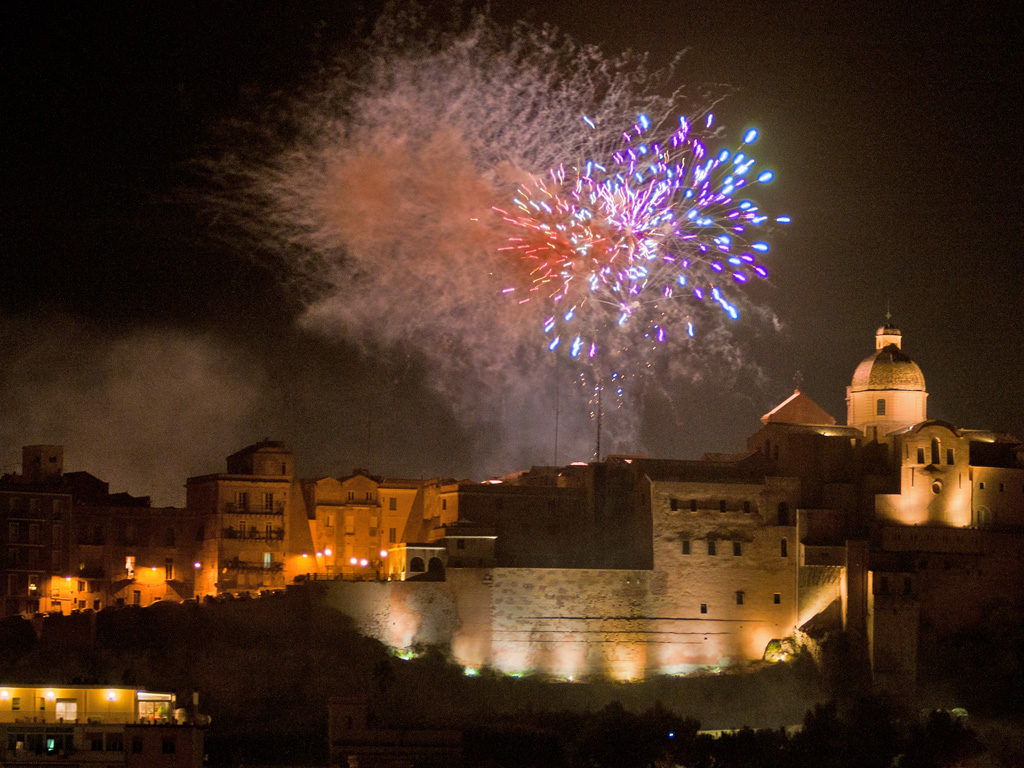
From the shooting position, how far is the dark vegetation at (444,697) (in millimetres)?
65125

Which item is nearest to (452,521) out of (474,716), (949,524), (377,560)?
(377,560)

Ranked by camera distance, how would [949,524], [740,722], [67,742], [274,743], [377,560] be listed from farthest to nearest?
[377,560] → [949,524] → [740,722] → [274,743] → [67,742]

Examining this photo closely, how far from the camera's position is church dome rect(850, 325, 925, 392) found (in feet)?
262

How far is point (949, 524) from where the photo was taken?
76000 millimetres

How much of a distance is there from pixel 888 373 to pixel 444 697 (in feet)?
72.5

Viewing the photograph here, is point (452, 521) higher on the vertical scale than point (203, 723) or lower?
higher

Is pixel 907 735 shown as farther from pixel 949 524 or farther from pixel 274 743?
pixel 274 743

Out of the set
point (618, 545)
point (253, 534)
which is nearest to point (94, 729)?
point (253, 534)

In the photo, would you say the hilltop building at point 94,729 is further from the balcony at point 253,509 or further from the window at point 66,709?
the balcony at point 253,509

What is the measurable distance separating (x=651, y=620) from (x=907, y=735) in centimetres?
984

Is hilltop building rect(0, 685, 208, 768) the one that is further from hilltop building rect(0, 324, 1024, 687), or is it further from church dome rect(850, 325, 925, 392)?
church dome rect(850, 325, 925, 392)

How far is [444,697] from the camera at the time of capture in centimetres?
6888

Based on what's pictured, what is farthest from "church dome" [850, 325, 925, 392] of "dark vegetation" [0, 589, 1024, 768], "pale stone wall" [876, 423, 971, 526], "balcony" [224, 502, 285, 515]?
"balcony" [224, 502, 285, 515]

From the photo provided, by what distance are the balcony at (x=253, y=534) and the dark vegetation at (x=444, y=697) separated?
30.0 feet
